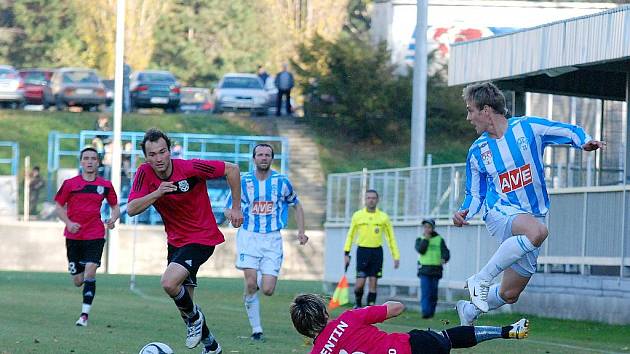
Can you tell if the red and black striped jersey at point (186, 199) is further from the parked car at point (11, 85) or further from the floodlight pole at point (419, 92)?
the parked car at point (11, 85)

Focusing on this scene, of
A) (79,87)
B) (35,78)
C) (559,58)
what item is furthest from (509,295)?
(35,78)

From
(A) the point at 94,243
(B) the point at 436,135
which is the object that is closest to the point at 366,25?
(B) the point at 436,135

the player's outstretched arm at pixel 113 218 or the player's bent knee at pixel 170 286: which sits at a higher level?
the player's outstretched arm at pixel 113 218

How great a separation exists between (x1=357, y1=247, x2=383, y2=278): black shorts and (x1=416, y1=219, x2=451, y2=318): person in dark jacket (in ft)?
4.02

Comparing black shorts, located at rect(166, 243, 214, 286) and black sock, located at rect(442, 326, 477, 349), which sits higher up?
black shorts, located at rect(166, 243, 214, 286)

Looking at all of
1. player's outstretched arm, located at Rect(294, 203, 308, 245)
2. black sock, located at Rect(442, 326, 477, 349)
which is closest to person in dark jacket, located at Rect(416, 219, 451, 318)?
player's outstretched arm, located at Rect(294, 203, 308, 245)

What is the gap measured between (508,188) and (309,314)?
304cm

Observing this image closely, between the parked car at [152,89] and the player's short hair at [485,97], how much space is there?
49587mm

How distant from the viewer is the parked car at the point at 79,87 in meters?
59.5

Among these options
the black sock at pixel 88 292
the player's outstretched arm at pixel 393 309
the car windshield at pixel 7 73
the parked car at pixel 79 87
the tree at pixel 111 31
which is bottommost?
the black sock at pixel 88 292

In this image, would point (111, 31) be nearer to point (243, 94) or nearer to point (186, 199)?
point (243, 94)

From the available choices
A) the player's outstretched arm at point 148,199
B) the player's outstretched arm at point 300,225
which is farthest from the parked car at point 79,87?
the player's outstretched arm at point 148,199

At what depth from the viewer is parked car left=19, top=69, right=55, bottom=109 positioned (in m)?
60.9

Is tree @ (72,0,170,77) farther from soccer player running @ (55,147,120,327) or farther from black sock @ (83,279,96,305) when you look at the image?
black sock @ (83,279,96,305)
